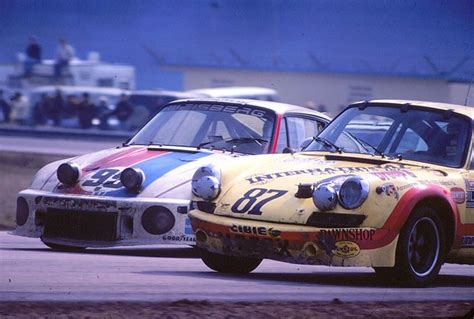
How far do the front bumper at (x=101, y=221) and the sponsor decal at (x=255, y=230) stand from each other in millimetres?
1345

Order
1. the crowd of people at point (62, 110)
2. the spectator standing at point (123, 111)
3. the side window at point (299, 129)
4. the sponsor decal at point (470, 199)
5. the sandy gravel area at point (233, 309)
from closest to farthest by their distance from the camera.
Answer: the sandy gravel area at point (233, 309), the sponsor decal at point (470, 199), the side window at point (299, 129), the crowd of people at point (62, 110), the spectator standing at point (123, 111)

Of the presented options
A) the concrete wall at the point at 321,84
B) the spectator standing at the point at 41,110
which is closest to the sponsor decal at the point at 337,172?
the concrete wall at the point at 321,84

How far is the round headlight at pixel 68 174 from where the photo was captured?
8727mm

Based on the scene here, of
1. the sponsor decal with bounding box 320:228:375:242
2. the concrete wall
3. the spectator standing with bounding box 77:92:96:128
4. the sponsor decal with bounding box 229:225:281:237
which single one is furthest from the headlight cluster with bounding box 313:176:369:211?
the spectator standing with bounding box 77:92:96:128

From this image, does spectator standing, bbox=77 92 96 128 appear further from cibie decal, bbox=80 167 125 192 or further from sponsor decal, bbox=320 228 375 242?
sponsor decal, bbox=320 228 375 242

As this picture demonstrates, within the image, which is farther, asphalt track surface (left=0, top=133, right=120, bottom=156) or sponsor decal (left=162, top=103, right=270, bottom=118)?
asphalt track surface (left=0, top=133, right=120, bottom=156)

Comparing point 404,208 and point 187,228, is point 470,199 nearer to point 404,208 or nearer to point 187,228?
point 404,208

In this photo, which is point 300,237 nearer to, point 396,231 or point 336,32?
point 396,231

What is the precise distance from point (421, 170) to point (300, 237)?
1.00 meters

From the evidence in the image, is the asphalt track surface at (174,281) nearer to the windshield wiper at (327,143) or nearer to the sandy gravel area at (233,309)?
the sandy gravel area at (233,309)

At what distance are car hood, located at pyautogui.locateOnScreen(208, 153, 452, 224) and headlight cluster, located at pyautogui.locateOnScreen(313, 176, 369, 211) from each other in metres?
0.03

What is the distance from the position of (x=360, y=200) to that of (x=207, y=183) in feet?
3.82

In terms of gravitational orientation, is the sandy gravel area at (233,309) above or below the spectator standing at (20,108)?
below

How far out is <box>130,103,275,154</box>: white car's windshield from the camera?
9.41m
